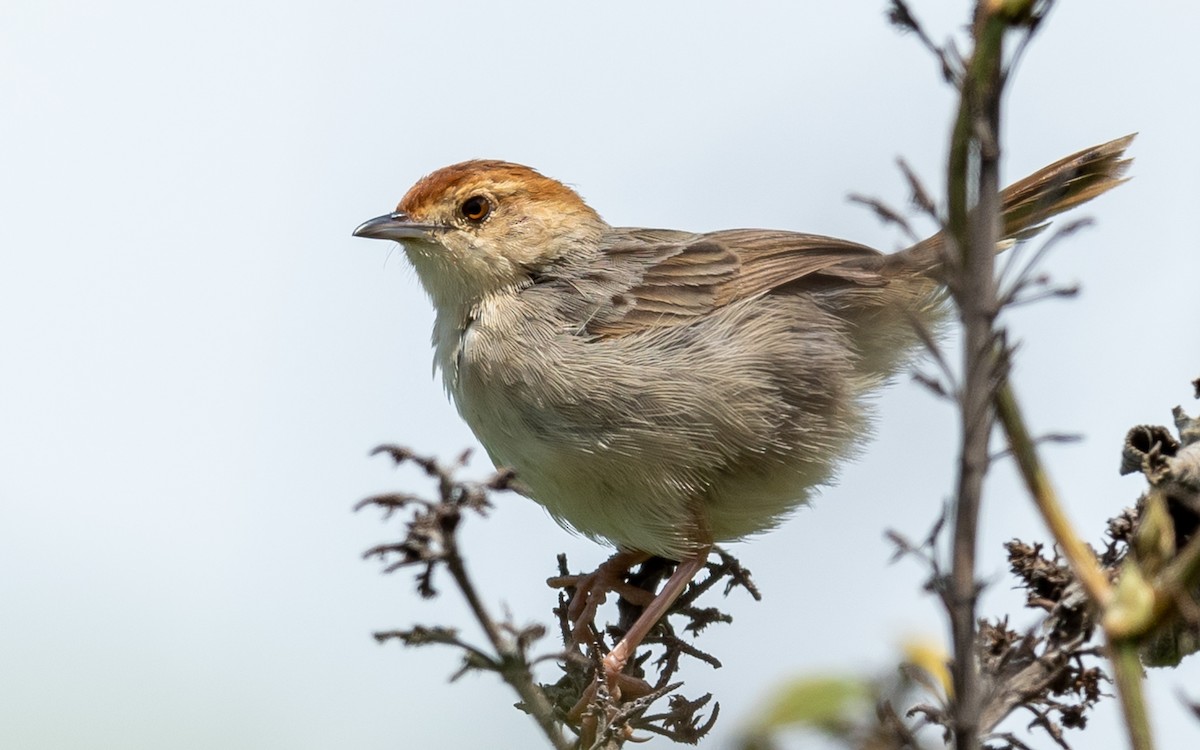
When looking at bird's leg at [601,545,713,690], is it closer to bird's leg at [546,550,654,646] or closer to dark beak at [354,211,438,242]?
bird's leg at [546,550,654,646]

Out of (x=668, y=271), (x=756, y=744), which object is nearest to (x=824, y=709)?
(x=756, y=744)

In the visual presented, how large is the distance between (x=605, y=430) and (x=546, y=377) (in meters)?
0.32

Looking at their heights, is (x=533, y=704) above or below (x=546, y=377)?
below

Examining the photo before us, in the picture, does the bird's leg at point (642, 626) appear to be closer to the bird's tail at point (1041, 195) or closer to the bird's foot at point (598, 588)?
the bird's foot at point (598, 588)

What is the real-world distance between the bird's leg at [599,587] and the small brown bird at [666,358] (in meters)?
0.02

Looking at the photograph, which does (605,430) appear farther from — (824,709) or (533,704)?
(533,704)

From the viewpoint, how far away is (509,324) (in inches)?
202

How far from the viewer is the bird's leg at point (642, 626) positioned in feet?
12.5

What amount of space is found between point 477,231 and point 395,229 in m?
0.36

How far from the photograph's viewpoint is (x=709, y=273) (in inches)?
208

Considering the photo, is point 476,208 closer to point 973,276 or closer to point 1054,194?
point 1054,194

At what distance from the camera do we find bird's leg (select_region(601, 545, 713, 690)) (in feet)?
12.5

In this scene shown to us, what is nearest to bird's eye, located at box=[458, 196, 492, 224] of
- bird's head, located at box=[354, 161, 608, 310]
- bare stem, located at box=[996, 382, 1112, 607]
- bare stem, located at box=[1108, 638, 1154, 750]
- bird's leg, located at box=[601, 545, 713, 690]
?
bird's head, located at box=[354, 161, 608, 310]

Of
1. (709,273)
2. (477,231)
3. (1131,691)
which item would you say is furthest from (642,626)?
(1131,691)
